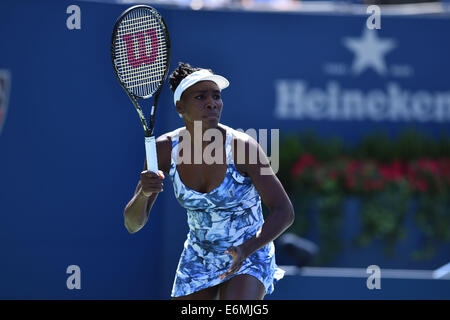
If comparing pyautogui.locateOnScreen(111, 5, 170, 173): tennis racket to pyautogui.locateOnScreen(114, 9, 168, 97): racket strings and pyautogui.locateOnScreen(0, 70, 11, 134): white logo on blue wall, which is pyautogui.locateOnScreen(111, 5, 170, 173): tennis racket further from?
pyautogui.locateOnScreen(0, 70, 11, 134): white logo on blue wall

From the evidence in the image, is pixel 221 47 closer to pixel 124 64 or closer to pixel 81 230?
pixel 81 230

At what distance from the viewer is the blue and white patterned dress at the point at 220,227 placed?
12.3 ft

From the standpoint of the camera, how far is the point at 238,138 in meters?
3.76

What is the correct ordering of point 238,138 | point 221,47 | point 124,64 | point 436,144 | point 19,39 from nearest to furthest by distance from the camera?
point 238,138 < point 124,64 < point 19,39 < point 221,47 < point 436,144

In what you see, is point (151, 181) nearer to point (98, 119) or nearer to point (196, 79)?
point (196, 79)

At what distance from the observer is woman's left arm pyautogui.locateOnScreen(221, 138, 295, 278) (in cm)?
357

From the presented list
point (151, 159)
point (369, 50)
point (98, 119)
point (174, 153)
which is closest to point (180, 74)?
point (174, 153)

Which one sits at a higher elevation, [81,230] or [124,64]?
[124,64]

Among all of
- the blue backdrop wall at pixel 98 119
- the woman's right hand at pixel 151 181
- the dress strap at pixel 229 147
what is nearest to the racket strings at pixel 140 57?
the dress strap at pixel 229 147

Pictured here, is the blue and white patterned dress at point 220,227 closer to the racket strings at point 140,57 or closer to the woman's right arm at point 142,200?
the woman's right arm at point 142,200
